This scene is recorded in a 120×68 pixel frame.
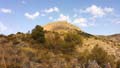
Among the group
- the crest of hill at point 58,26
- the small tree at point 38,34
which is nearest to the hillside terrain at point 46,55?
the small tree at point 38,34

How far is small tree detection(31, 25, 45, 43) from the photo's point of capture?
229 ft

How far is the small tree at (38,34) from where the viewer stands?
229 feet

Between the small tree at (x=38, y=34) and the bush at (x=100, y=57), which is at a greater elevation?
the small tree at (x=38, y=34)

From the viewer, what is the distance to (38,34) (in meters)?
70.9

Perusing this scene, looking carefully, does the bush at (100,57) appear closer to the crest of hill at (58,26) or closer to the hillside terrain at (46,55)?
the hillside terrain at (46,55)

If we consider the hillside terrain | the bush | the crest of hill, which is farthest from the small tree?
the crest of hill

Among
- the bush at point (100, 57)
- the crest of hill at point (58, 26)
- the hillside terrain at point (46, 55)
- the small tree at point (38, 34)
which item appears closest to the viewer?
the hillside terrain at point (46, 55)

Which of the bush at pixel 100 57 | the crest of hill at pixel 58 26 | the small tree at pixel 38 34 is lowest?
the bush at pixel 100 57

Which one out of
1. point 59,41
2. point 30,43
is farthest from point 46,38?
point 30,43

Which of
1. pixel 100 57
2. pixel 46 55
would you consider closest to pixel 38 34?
pixel 46 55

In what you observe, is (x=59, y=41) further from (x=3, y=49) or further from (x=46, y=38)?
(x=3, y=49)

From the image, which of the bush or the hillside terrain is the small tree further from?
the bush

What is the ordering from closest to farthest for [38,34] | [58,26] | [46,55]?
[46,55], [38,34], [58,26]

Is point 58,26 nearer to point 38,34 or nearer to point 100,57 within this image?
point 38,34
